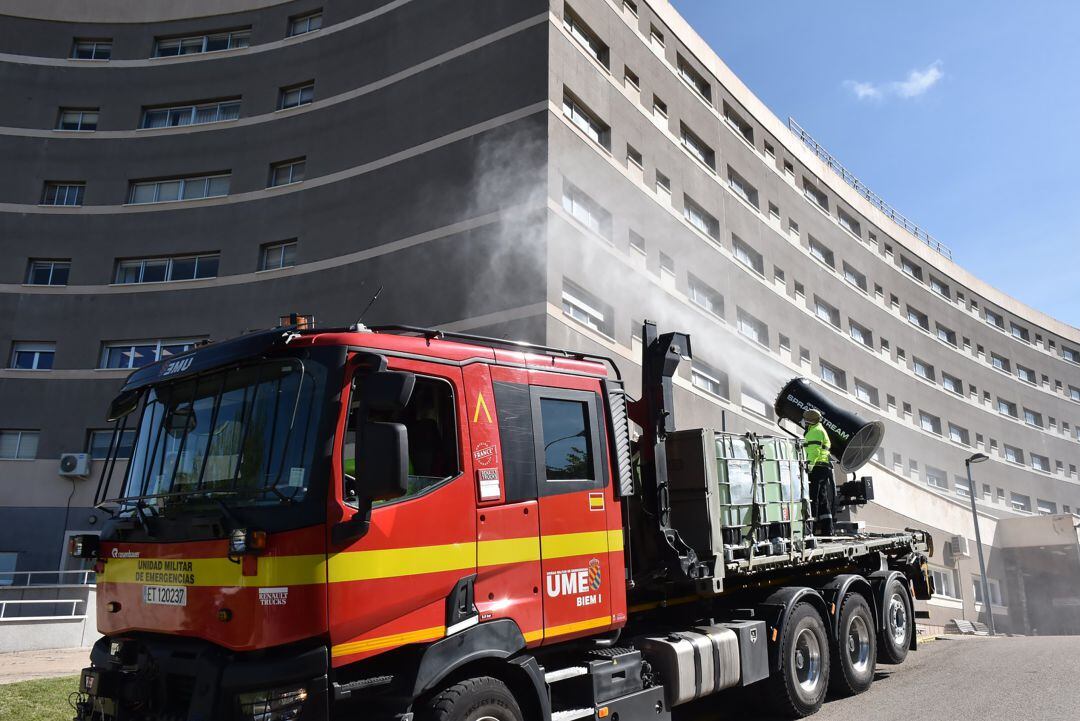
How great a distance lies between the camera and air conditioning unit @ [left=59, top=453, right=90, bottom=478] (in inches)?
847

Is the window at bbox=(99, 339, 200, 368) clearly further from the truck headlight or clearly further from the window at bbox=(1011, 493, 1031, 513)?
the window at bbox=(1011, 493, 1031, 513)

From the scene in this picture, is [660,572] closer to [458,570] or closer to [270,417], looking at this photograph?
[458,570]

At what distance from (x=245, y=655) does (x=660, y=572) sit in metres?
3.37

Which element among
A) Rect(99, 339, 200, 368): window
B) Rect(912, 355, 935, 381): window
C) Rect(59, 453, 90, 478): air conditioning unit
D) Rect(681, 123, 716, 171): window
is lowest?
Rect(59, 453, 90, 478): air conditioning unit

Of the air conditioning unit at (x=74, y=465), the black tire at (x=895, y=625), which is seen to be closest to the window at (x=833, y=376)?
the black tire at (x=895, y=625)

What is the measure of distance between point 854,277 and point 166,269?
2946 cm

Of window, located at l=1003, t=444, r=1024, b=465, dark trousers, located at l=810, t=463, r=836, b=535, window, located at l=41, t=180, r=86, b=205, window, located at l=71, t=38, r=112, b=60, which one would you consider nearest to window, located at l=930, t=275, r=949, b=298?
window, located at l=1003, t=444, r=1024, b=465

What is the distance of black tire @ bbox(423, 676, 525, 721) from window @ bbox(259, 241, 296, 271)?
784 inches

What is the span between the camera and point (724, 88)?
28031mm

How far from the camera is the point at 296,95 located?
24.3 m

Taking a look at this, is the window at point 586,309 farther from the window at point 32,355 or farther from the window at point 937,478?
the window at point 937,478

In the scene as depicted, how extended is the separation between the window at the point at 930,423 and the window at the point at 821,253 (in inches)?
404

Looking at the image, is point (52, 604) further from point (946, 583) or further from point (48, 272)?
point (946, 583)

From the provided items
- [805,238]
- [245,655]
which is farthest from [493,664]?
[805,238]
